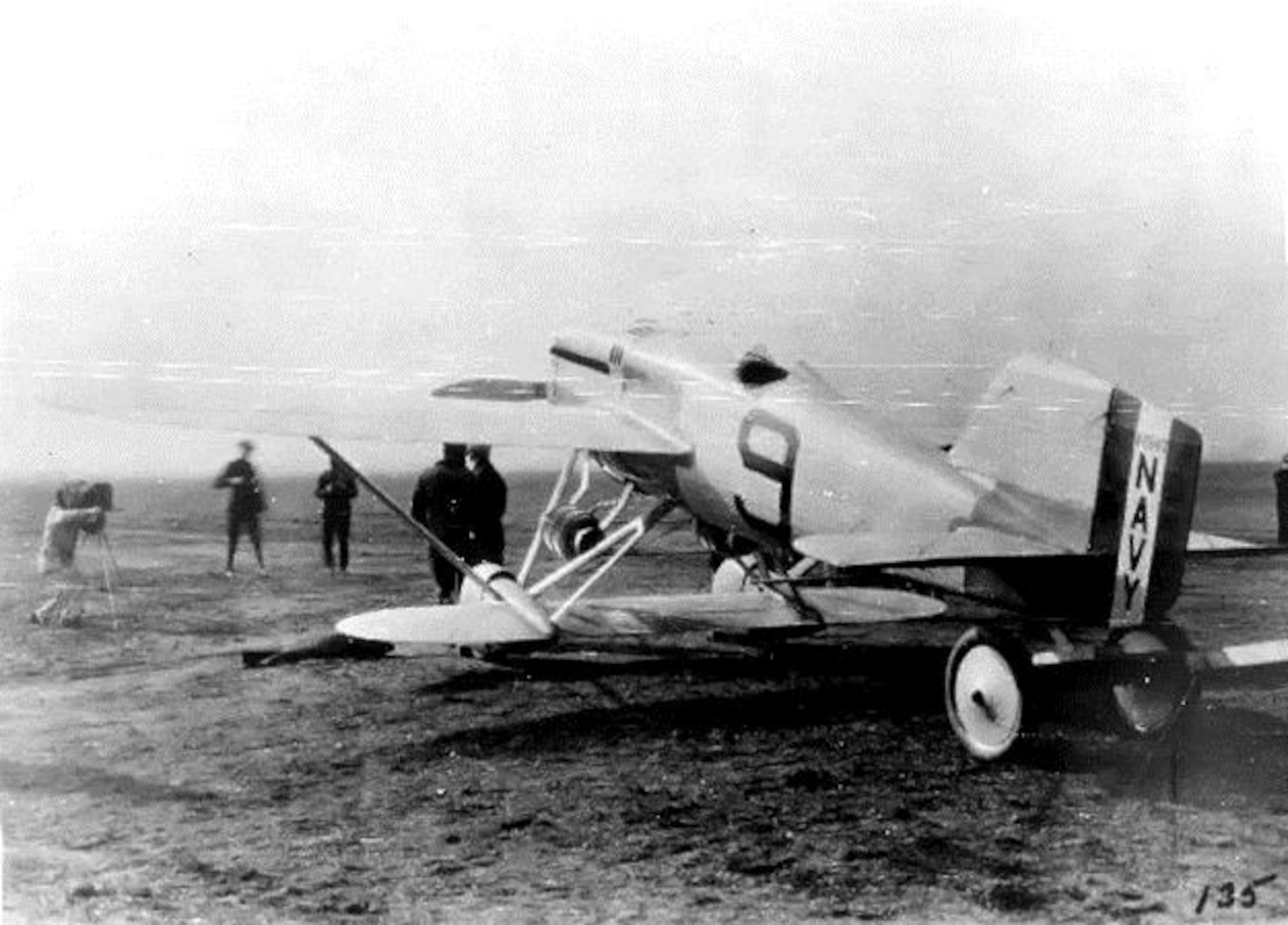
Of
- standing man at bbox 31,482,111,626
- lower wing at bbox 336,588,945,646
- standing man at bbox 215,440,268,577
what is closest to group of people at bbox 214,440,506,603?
standing man at bbox 215,440,268,577

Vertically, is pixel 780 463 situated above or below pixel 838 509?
above

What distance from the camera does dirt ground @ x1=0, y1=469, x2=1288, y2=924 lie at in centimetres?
399

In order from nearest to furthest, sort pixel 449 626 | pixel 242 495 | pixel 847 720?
pixel 847 720 < pixel 449 626 < pixel 242 495

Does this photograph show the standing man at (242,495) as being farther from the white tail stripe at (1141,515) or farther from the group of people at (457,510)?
the white tail stripe at (1141,515)

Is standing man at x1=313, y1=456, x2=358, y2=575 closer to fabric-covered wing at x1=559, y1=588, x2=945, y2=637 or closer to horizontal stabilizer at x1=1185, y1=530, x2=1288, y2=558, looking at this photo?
fabric-covered wing at x1=559, y1=588, x2=945, y2=637

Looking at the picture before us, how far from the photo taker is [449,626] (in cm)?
654

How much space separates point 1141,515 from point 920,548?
897 mm

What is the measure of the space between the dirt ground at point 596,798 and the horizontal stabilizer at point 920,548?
36.5 inches

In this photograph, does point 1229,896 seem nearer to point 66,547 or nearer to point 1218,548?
point 1218,548

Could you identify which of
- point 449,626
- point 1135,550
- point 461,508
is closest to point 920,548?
point 1135,550

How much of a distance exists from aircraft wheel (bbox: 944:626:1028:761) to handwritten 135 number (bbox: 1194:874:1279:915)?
1110mm

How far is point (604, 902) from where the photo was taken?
155 inches

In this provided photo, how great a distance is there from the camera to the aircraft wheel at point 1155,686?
5.12 m

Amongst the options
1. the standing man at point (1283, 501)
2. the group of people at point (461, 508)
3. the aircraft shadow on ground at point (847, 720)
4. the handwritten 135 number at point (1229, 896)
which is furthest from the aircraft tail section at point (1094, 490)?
the standing man at point (1283, 501)
